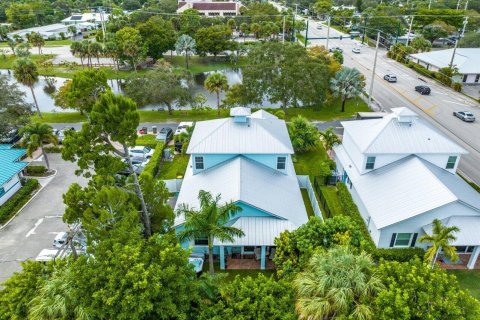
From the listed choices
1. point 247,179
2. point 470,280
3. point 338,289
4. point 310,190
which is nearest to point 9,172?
point 247,179

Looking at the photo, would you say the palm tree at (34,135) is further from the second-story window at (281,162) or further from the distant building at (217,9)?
the distant building at (217,9)

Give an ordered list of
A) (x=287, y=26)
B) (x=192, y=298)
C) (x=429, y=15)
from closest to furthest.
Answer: (x=192, y=298)
(x=429, y=15)
(x=287, y=26)

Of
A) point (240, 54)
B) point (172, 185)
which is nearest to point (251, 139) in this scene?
point (172, 185)

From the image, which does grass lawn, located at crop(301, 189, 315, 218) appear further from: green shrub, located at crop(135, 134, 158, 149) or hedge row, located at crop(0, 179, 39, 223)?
hedge row, located at crop(0, 179, 39, 223)

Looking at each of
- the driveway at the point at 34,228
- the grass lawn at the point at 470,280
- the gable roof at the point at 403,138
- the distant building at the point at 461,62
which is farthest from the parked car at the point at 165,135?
the distant building at the point at 461,62

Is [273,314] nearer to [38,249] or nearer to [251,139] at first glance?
[251,139]

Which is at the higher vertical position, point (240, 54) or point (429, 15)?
point (429, 15)
